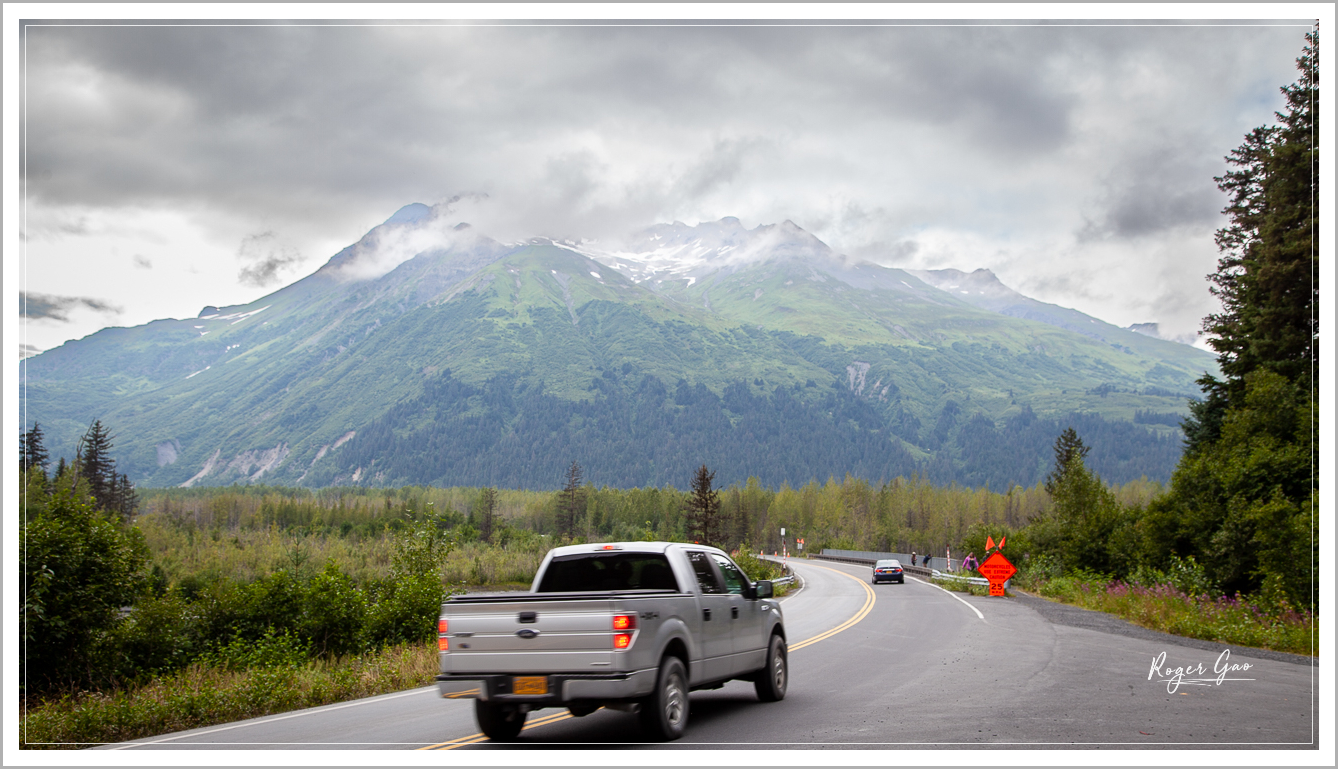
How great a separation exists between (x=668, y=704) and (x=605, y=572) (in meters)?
1.97

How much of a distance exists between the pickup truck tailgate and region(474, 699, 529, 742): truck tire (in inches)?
24.3

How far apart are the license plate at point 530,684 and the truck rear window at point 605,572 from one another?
6.20 feet

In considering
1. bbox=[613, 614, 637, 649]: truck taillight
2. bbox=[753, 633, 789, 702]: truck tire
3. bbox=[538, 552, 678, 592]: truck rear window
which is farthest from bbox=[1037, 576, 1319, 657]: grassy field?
bbox=[613, 614, 637, 649]: truck taillight

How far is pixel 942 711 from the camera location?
10.1 m

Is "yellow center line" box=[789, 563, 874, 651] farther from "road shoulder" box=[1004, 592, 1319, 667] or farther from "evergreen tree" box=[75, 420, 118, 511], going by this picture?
"evergreen tree" box=[75, 420, 118, 511]

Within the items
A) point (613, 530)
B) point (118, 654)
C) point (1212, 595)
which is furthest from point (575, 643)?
point (613, 530)

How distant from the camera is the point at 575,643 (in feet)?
26.8

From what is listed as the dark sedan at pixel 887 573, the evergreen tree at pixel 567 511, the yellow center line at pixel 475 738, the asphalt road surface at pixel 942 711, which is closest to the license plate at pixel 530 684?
the asphalt road surface at pixel 942 711

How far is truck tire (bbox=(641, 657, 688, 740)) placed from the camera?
848 centimetres

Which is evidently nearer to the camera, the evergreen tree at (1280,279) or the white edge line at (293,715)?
the white edge line at (293,715)

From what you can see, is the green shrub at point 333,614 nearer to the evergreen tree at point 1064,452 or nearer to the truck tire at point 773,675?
the truck tire at point 773,675

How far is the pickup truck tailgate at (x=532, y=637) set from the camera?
813 centimetres

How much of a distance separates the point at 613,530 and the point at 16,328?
143368 millimetres

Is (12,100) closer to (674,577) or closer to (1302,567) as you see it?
(674,577)
